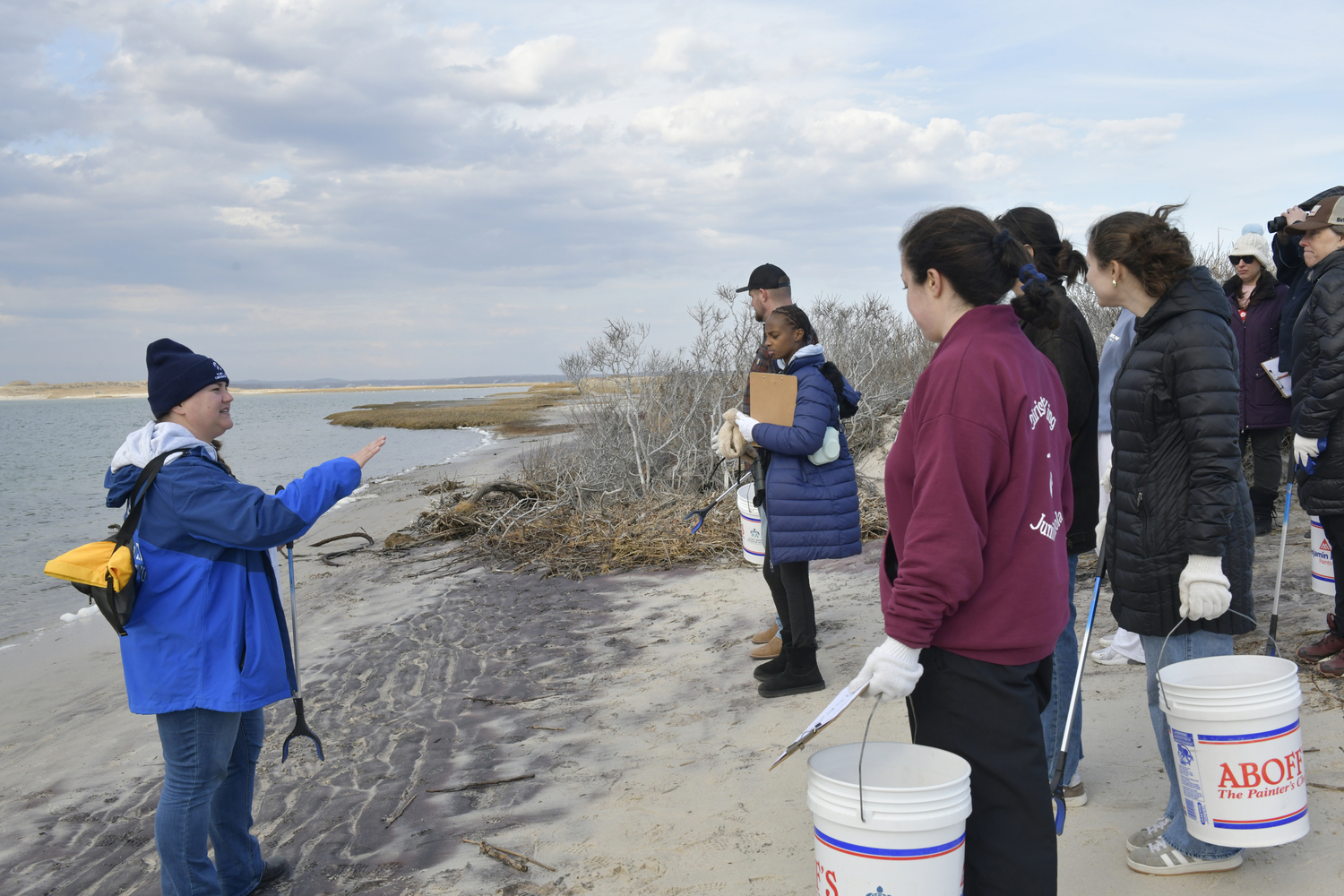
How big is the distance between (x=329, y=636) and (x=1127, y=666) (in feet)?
19.3

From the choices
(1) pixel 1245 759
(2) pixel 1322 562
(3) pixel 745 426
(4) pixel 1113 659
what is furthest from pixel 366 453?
(2) pixel 1322 562

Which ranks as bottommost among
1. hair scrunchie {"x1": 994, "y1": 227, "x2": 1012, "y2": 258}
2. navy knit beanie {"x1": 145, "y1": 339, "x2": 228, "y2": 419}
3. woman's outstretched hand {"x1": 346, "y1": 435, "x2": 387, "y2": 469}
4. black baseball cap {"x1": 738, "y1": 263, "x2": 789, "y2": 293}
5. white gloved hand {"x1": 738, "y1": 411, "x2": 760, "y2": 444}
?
white gloved hand {"x1": 738, "y1": 411, "x2": 760, "y2": 444}

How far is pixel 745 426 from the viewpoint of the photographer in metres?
4.59

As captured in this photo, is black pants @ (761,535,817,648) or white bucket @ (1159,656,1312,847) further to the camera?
black pants @ (761,535,817,648)

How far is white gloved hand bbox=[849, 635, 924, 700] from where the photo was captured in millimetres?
1922

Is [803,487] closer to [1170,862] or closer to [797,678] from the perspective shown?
[797,678]

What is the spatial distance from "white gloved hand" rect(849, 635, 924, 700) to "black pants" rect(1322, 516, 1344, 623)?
3187 mm

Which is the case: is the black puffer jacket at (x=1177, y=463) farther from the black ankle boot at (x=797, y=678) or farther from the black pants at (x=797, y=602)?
the black ankle boot at (x=797, y=678)

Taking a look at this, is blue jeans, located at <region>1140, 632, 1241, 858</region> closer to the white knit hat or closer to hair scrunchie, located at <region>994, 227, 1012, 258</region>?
hair scrunchie, located at <region>994, 227, 1012, 258</region>

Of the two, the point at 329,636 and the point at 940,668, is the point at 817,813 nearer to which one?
the point at 940,668

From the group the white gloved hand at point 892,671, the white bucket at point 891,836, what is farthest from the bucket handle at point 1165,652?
the white gloved hand at point 892,671

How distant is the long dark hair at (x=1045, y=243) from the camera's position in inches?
125

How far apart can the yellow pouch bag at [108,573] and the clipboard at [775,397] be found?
2934 mm

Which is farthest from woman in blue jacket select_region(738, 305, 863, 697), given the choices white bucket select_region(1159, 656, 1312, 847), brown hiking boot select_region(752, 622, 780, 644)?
white bucket select_region(1159, 656, 1312, 847)
